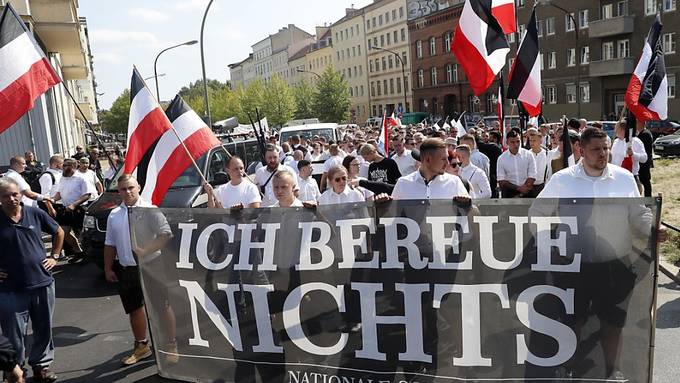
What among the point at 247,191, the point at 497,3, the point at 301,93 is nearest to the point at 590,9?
the point at 301,93

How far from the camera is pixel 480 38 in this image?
23.5 feet

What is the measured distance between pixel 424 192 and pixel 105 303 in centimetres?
468

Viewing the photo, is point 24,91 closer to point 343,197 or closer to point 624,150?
point 343,197

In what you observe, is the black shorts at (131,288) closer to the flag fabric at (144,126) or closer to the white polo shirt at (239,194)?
the flag fabric at (144,126)

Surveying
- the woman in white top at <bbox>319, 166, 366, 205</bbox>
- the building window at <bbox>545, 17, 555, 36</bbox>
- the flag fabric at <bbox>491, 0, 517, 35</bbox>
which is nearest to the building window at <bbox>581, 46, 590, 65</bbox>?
the building window at <bbox>545, 17, 555, 36</bbox>

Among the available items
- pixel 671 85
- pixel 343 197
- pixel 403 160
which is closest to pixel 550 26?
pixel 671 85

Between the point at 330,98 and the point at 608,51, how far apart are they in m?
28.0

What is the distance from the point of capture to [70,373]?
4848 millimetres

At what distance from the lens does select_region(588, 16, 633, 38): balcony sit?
36.8 metres

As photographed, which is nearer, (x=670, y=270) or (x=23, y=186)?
(x=670, y=270)

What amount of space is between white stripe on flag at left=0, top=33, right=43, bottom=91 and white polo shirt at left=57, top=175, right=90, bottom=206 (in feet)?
14.5

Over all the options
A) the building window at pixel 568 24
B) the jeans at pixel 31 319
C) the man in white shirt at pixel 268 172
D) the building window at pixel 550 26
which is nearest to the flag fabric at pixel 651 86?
the man in white shirt at pixel 268 172

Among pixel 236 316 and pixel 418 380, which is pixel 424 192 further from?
pixel 236 316

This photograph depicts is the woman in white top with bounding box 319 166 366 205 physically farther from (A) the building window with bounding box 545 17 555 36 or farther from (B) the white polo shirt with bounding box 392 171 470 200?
(A) the building window with bounding box 545 17 555 36
